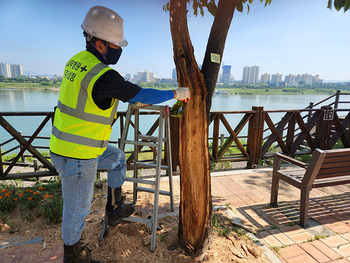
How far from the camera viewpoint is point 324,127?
6.12 meters

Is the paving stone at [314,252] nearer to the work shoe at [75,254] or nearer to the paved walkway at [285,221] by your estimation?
the paved walkway at [285,221]

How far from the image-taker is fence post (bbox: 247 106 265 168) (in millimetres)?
5148

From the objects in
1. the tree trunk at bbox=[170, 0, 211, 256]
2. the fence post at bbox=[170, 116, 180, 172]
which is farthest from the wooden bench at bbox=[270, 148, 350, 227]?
the fence post at bbox=[170, 116, 180, 172]

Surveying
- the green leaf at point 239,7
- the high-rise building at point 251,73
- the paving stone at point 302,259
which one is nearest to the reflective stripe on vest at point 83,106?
the green leaf at point 239,7

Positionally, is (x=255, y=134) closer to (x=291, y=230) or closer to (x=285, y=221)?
(x=285, y=221)

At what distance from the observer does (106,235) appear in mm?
2531

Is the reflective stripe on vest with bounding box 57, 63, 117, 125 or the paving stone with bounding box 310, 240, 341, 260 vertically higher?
the reflective stripe on vest with bounding box 57, 63, 117, 125

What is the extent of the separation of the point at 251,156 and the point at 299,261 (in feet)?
10.3

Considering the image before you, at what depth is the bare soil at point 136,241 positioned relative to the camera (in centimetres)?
230

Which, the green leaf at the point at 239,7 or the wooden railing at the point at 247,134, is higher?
the green leaf at the point at 239,7

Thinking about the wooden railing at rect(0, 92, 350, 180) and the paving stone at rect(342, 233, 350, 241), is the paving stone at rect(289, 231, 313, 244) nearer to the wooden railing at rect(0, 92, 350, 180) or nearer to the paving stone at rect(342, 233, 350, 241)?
the paving stone at rect(342, 233, 350, 241)

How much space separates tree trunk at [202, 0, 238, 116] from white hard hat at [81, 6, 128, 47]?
82cm

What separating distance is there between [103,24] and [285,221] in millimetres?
3066

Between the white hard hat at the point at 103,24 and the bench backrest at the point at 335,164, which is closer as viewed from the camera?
the white hard hat at the point at 103,24
